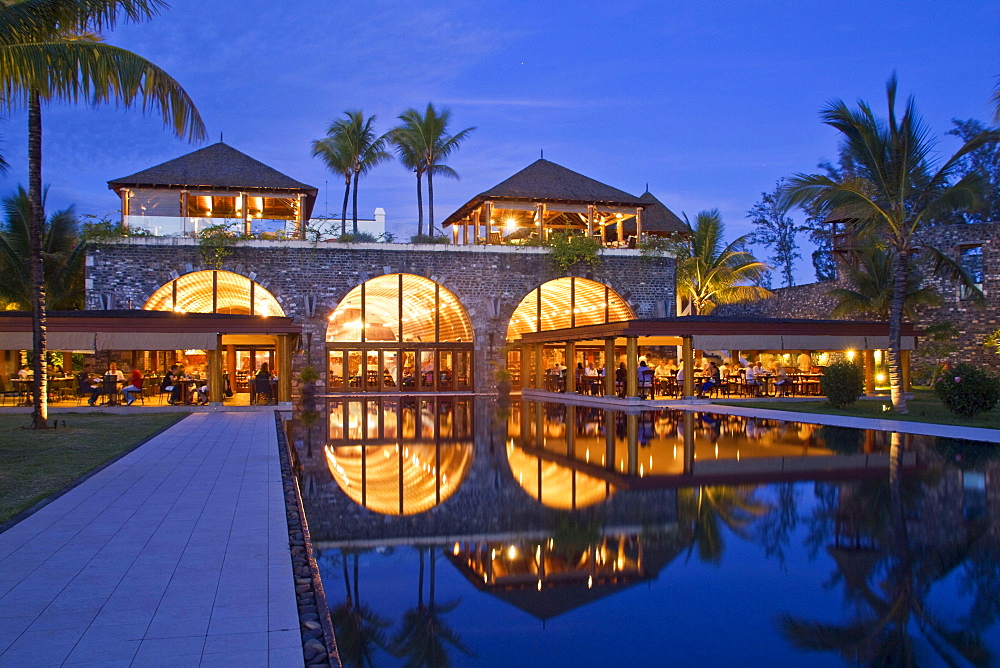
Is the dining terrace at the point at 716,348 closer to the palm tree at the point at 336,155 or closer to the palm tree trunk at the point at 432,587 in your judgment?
the palm tree at the point at 336,155

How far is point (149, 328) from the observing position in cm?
2047

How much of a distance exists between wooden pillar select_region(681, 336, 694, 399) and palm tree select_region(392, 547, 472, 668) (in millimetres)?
18353

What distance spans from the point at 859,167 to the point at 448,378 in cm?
1671

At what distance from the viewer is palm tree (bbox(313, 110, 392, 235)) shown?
30.3 meters

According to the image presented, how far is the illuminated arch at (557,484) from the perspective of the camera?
782 cm

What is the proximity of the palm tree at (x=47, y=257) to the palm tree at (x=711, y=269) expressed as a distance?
78.3 feet

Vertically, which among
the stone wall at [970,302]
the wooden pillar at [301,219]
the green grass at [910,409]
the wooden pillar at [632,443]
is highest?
the wooden pillar at [301,219]

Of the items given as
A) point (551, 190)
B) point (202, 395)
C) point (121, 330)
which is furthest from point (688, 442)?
point (551, 190)

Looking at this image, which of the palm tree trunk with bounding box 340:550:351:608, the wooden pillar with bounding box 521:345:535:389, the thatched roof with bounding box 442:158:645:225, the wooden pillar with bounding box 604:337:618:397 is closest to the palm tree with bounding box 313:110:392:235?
the thatched roof with bounding box 442:158:645:225

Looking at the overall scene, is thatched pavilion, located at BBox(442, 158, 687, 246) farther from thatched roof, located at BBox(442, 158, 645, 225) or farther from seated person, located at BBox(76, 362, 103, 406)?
seated person, located at BBox(76, 362, 103, 406)

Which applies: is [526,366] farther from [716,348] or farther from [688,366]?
[716,348]

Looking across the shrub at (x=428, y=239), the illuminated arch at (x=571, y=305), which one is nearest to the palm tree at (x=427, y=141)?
the shrub at (x=428, y=239)

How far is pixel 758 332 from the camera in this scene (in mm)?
22672

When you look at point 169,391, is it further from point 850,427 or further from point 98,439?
point 850,427
